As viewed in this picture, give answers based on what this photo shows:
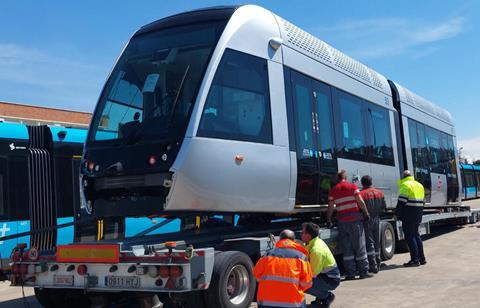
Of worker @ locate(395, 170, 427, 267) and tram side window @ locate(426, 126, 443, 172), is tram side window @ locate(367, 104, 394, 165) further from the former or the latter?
tram side window @ locate(426, 126, 443, 172)

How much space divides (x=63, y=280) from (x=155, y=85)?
246 cm

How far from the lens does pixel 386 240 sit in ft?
36.1

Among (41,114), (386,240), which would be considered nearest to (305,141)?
(386,240)

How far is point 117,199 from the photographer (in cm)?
637

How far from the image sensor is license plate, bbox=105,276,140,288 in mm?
5484

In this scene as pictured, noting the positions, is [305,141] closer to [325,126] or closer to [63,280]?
[325,126]

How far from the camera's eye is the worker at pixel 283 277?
15.0 feet

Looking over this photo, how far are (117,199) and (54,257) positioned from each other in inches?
37.5

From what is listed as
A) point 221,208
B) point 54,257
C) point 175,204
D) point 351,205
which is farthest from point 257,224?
point 54,257

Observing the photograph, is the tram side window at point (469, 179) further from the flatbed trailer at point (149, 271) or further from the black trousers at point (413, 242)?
the flatbed trailer at point (149, 271)

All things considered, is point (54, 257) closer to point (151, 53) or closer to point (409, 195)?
point (151, 53)

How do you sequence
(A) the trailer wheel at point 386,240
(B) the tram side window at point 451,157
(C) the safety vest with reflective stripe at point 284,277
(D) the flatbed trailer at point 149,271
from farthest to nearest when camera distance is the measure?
1. (B) the tram side window at point 451,157
2. (A) the trailer wheel at point 386,240
3. (D) the flatbed trailer at point 149,271
4. (C) the safety vest with reflective stripe at point 284,277

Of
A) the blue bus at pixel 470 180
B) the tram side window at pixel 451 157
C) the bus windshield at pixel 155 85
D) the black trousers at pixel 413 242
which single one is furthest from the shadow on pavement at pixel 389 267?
the blue bus at pixel 470 180

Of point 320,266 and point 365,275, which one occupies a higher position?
point 320,266
